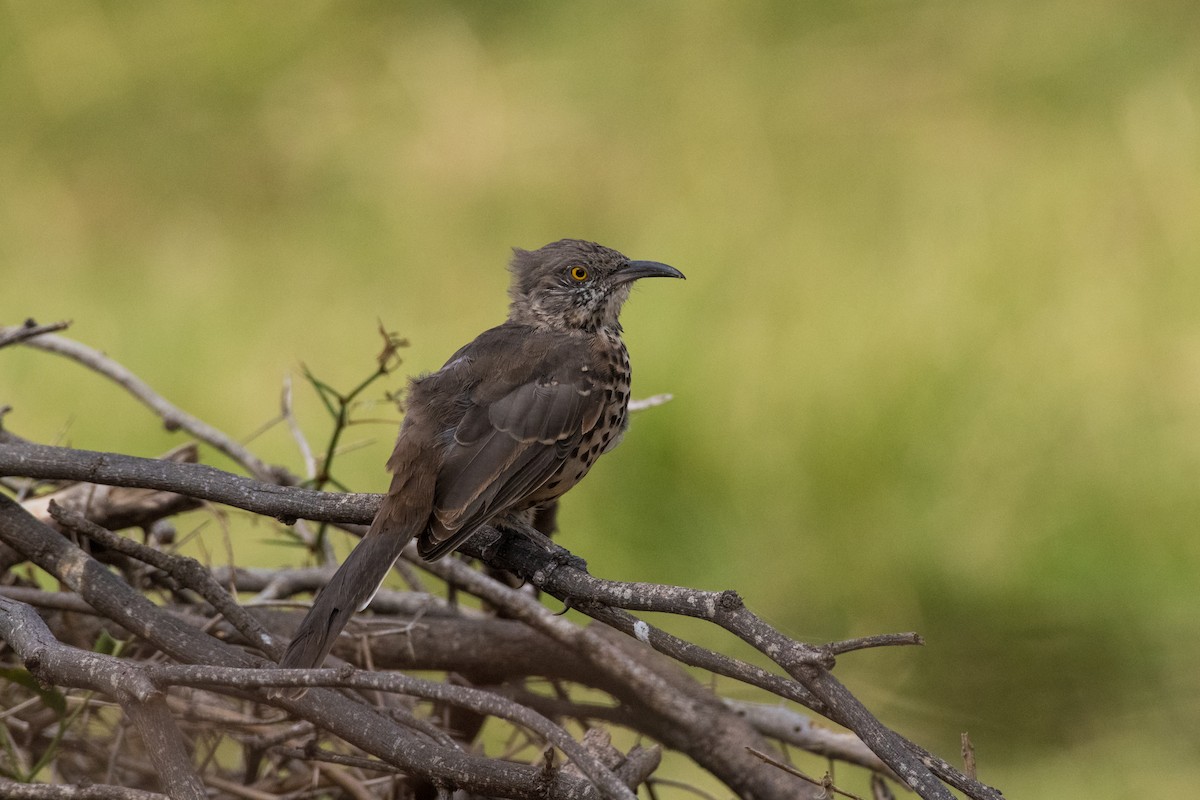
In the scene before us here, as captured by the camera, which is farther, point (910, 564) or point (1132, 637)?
point (910, 564)

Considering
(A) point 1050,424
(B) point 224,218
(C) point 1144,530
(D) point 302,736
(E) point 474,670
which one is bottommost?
(D) point 302,736

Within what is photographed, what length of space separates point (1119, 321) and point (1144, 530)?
124 cm

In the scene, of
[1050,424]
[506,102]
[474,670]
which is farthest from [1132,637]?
[506,102]

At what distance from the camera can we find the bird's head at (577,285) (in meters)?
3.85

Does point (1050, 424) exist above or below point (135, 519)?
above

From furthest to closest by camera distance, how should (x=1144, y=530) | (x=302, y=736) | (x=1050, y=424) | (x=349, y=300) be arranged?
1. (x=349, y=300)
2. (x=1050, y=424)
3. (x=1144, y=530)
4. (x=302, y=736)

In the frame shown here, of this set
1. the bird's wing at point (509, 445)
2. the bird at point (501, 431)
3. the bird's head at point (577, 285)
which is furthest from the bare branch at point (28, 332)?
the bird's head at point (577, 285)

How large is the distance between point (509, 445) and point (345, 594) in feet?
1.91

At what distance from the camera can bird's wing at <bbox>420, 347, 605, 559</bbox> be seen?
9.55 ft

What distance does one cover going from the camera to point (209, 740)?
313 centimetres

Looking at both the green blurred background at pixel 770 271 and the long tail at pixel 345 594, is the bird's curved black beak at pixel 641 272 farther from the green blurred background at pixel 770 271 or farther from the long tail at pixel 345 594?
the long tail at pixel 345 594

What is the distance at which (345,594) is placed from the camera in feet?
8.75

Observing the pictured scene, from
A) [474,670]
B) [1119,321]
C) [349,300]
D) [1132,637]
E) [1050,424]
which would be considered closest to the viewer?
[474,670]

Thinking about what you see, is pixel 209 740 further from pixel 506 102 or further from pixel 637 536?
pixel 506 102
